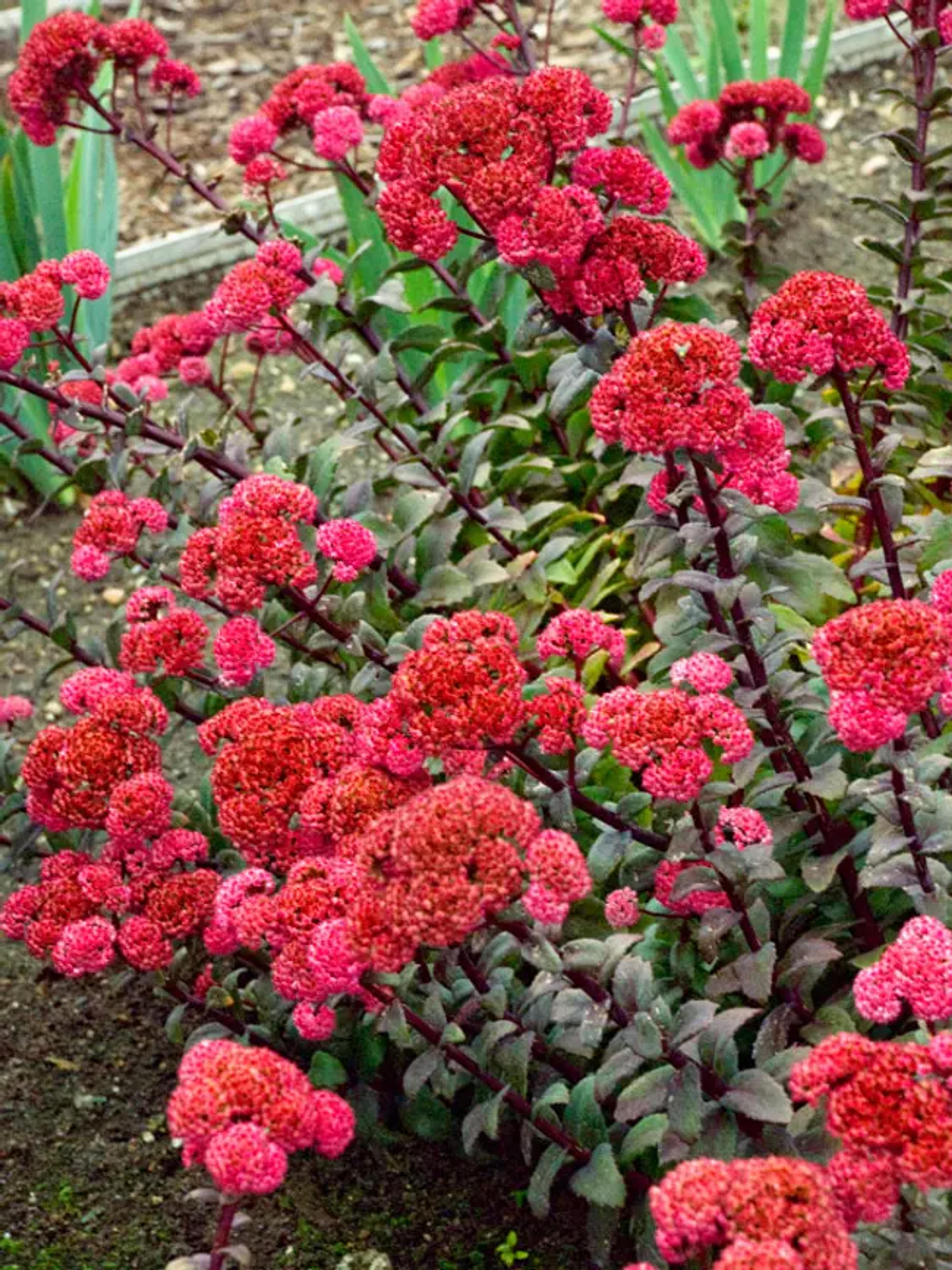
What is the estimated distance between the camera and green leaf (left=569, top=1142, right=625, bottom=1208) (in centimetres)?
192

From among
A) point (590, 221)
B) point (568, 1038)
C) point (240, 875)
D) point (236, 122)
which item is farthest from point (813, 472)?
point (236, 122)

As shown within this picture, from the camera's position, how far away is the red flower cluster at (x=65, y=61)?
260 cm

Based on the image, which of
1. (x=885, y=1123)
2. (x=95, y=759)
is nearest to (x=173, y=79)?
(x=95, y=759)

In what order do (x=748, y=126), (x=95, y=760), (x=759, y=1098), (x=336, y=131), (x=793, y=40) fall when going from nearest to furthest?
(x=759, y=1098) → (x=95, y=760) → (x=336, y=131) → (x=748, y=126) → (x=793, y=40)

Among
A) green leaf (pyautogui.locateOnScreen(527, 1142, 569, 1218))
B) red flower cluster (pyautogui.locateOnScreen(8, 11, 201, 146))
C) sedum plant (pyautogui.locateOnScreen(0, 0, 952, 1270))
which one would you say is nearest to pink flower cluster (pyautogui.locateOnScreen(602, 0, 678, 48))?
sedum plant (pyautogui.locateOnScreen(0, 0, 952, 1270))

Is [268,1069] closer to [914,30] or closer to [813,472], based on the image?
[914,30]

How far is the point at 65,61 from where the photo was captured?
8.57 feet

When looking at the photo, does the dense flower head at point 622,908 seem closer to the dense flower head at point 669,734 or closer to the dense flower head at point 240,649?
the dense flower head at point 669,734

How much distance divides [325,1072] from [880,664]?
3.62ft

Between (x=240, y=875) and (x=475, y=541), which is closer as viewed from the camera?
(x=240, y=875)

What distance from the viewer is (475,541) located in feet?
9.92

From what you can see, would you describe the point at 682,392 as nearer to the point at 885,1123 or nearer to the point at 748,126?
the point at 885,1123

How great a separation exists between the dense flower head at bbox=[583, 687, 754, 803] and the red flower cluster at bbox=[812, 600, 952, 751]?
20 centimetres

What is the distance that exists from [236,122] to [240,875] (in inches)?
168
